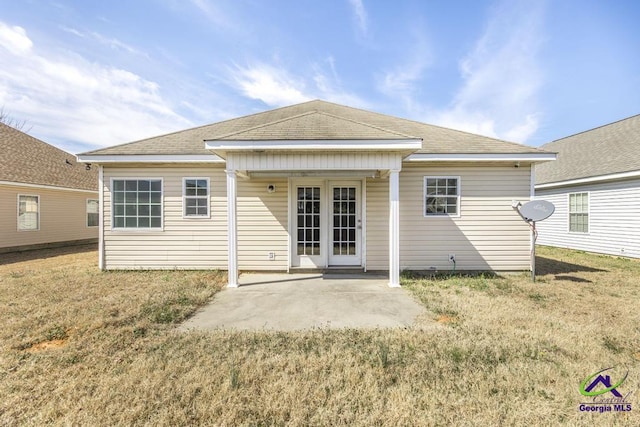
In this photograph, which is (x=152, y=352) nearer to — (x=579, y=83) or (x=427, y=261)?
(x=427, y=261)

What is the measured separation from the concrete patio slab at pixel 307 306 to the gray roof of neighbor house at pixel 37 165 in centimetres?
1067

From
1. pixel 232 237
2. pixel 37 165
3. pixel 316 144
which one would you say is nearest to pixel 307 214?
pixel 232 237

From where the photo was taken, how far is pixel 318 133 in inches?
210

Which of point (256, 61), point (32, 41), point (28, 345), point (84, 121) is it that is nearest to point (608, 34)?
point (256, 61)

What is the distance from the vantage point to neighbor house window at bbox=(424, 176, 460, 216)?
6.82 meters

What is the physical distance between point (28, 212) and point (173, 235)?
828cm

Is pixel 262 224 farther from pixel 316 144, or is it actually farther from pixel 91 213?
pixel 91 213

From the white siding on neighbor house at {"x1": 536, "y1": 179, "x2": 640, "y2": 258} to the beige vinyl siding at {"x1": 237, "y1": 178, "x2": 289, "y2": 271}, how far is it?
10.9 m

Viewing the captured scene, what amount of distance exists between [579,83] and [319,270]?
13155 millimetres

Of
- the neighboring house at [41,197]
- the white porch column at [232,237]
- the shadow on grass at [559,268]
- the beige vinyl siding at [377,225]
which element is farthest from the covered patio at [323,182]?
the neighboring house at [41,197]

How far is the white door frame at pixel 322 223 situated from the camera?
22.3 feet

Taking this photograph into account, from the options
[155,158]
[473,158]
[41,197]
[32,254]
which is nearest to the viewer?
[473,158]

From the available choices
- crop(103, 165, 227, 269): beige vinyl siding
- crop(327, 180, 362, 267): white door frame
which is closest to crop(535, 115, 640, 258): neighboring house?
crop(327, 180, 362, 267): white door frame

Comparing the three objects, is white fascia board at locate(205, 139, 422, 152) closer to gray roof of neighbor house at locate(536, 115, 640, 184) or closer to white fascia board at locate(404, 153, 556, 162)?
white fascia board at locate(404, 153, 556, 162)
